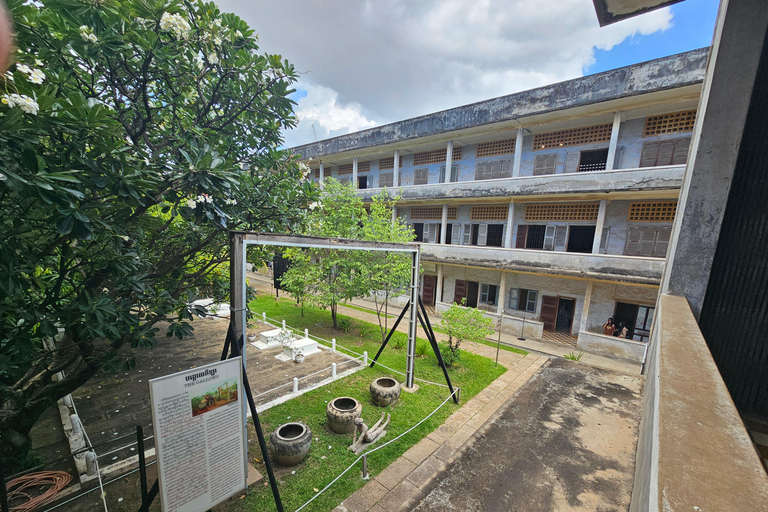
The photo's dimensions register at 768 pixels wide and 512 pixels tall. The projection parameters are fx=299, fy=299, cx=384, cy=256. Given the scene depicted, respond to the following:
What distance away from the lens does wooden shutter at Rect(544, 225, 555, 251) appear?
560 inches

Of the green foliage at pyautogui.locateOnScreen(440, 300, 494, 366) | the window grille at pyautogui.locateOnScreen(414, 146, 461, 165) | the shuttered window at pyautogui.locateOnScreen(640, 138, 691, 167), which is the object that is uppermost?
the window grille at pyautogui.locateOnScreen(414, 146, 461, 165)

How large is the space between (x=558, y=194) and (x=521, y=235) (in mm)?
2862

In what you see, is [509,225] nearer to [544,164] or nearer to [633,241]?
[544,164]

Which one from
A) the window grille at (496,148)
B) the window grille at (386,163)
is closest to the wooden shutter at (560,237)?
the window grille at (496,148)

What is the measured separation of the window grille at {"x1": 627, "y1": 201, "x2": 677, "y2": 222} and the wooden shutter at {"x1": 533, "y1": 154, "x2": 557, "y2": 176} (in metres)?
3.56

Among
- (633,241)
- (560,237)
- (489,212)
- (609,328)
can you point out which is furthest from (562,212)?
(609,328)

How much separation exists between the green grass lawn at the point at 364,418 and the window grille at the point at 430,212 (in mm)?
8742

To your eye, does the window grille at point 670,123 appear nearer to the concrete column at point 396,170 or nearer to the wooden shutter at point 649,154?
the wooden shutter at point 649,154

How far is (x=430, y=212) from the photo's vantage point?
18.3 metres

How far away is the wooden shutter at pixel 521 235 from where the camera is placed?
1508 centimetres

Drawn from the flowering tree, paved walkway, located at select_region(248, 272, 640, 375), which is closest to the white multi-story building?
paved walkway, located at select_region(248, 272, 640, 375)

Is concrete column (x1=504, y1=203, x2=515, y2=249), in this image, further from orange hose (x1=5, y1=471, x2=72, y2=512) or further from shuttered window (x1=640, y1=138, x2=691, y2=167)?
orange hose (x1=5, y1=471, x2=72, y2=512)

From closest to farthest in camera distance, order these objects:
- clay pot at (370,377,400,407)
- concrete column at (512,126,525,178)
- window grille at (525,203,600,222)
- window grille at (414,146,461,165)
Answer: clay pot at (370,377,400,407) → window grille at (525,203,600,222) → concrete column at (512,126,525,178) → window grille at (414,146,461,165)

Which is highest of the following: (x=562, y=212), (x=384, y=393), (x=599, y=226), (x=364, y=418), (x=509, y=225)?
(x=562, y=212)
